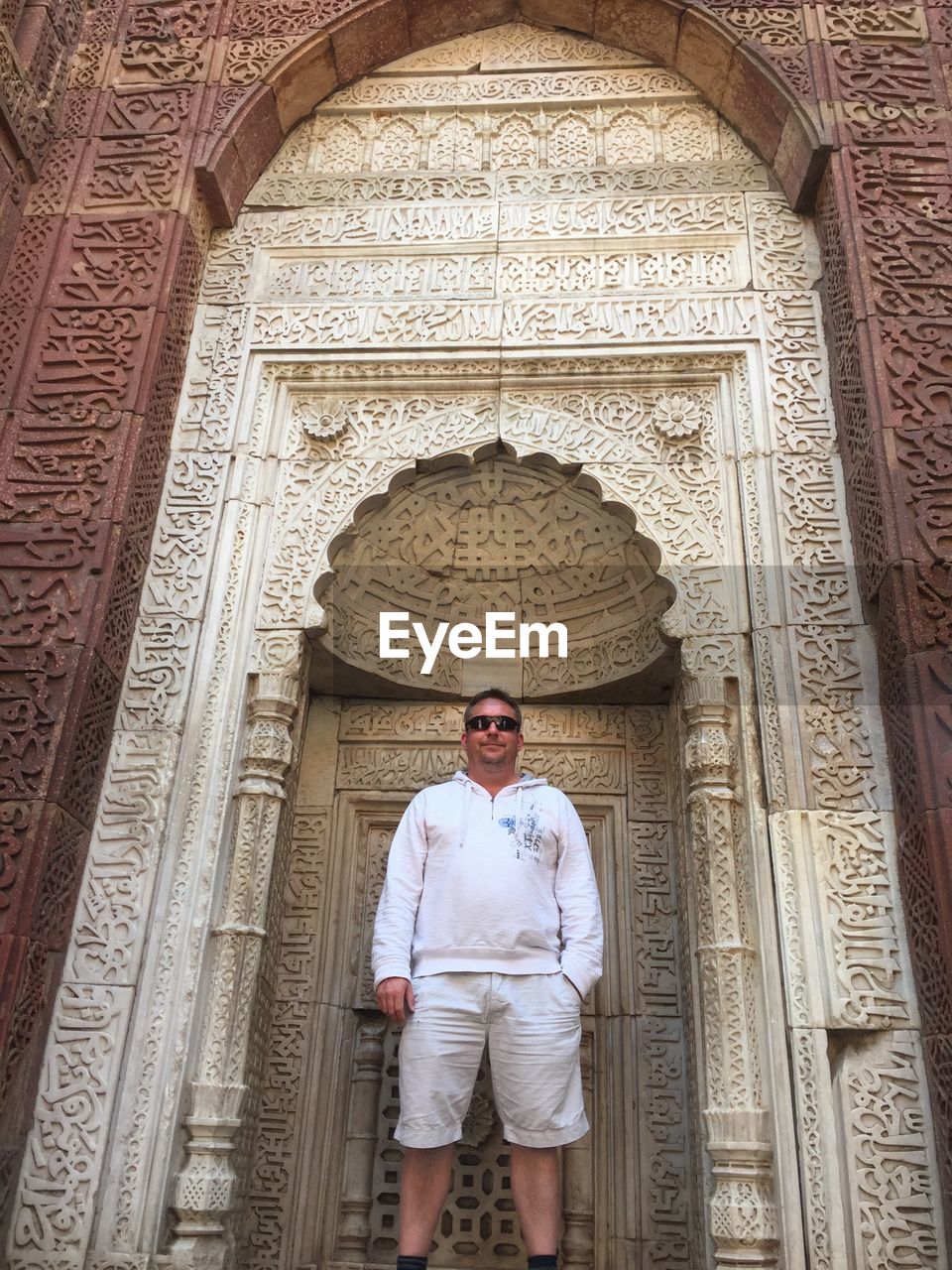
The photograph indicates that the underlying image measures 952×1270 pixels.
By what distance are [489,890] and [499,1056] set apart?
52 centimetres

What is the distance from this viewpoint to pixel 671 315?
14.9ft

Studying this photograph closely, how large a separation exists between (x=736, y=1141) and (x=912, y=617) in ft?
6.04

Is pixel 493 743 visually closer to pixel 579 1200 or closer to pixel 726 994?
pixel 726 994

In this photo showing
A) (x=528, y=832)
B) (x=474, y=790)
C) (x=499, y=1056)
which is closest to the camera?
(x=499, y=1056)

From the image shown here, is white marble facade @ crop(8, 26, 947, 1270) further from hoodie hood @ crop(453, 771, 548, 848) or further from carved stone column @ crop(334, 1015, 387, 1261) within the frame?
hoodie hood @ crop(453, 771, 548, 848)

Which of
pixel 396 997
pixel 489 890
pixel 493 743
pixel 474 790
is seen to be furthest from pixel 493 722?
pixel 396 997

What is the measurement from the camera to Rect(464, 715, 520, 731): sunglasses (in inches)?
143

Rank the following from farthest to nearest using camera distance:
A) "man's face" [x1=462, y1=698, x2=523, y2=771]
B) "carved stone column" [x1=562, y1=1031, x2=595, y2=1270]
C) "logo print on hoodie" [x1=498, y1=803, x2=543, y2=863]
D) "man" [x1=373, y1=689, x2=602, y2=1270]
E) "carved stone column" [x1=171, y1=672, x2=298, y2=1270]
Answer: "carved stone column" [x1=562, y1=1031, x2=595, y2=1270], "man's face" [x1=462, y1=698, x2=523, y2=771], "logo print on hoodie" [x1=498, y1=803, x2=543, y2=863], "carved stone column" [x1=171, y1=672, x2=298, y2=1270], "man" [x1=373, y1=689, x2=602, y2=1270]

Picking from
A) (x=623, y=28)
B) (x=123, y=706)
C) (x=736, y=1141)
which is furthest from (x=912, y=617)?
(x=623, y=28)

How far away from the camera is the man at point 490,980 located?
121 inches

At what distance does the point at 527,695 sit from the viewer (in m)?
4.93

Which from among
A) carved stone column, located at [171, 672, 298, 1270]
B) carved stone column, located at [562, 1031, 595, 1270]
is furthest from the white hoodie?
carved stone column, located at [562, 1031, 595, 1270]

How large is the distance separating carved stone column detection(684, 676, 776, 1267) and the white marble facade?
0.5 inches

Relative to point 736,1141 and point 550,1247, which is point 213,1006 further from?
point 736,1141
